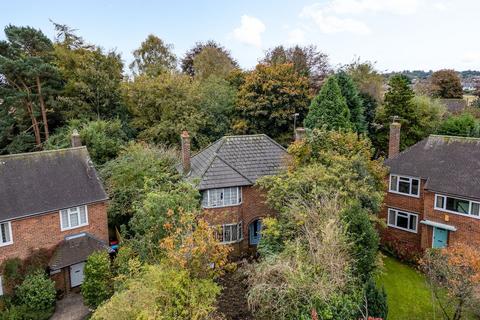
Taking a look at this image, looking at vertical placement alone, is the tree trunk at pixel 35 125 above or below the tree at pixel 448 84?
below

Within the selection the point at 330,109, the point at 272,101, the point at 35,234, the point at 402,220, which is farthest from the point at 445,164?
the point at 35,234

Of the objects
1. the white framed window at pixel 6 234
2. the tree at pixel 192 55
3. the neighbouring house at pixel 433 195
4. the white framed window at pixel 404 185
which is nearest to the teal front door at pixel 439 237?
the neighbouring house at pixel 433 195

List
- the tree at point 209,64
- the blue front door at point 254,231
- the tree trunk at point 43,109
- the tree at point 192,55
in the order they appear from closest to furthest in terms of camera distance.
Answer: the blue front door at point 254,231, the tree trunk at point 43,109, the tree at point 209,64, the tree at point 192,55

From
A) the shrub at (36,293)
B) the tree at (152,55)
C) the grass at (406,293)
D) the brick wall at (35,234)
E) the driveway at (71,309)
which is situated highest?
the tree at (152,55)

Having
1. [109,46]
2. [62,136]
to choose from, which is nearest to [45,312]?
[62,136]

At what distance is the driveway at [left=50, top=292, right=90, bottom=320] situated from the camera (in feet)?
57.7

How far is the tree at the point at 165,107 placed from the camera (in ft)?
105

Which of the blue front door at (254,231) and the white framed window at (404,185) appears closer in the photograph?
the white framed window at (404,185)

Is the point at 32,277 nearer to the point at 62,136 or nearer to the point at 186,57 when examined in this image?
the point at 62,136

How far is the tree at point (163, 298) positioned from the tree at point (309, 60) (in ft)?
101

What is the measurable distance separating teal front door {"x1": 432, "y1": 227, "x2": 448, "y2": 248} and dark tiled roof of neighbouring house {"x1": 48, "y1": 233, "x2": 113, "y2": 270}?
19624mm

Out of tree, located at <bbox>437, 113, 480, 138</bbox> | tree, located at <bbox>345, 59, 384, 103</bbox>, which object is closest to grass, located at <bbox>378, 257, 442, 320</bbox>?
tree, located at <bbox>437, 113, 480, 138</bbox>

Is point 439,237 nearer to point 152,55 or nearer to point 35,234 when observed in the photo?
point 35,234

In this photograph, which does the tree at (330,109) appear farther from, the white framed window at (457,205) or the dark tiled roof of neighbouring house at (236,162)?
the white framed window at (457,205)
